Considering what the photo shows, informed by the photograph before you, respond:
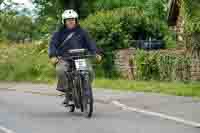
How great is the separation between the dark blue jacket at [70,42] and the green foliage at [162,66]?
894 cm

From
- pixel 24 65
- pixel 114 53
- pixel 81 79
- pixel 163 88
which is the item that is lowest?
pixel 24 65

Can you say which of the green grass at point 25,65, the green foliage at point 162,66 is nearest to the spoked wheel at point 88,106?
the green foliage at point 162,66

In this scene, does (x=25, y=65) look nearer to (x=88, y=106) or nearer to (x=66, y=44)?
(x=66, y=44)

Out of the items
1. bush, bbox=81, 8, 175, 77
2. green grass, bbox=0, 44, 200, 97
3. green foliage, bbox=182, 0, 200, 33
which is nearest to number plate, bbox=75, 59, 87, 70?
green foliage, bbox=182, 0, 200, 33

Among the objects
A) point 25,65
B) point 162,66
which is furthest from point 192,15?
point 25,65

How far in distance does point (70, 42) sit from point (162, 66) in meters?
10.2

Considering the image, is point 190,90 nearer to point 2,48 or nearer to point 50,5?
point 2,48

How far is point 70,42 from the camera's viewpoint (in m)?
13.2

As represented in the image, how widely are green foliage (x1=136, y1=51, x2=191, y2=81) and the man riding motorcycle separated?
8967mm

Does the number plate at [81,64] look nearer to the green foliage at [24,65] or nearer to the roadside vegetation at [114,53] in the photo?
the roadside vegetation at [114,53]

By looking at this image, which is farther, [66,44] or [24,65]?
[24,65]

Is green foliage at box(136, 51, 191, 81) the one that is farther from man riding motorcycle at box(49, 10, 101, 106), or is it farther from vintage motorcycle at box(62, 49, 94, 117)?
vintage motorcycle at box(62, 49, 94, 117)

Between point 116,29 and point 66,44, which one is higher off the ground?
point 116,29

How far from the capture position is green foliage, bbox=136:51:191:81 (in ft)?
71.9
